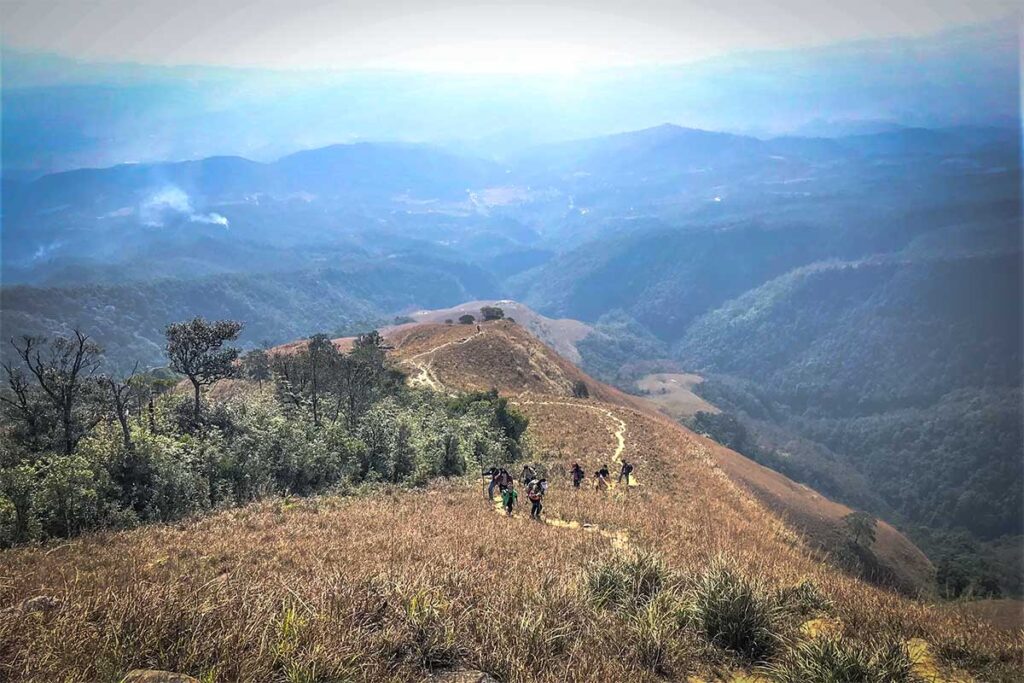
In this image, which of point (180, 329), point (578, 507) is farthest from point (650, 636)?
point (180, 329)

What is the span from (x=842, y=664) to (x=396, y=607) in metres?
4.56

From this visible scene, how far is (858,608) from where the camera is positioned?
7.95 m

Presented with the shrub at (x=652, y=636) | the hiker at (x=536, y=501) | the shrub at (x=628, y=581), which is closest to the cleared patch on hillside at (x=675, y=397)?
the hiker at (x=536, y=501)

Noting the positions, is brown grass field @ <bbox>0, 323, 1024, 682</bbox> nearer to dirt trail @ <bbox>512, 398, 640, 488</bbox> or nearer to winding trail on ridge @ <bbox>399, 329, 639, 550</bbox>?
winding trail on ridge @ <bbox>399, 329, 639, 550</bbox>

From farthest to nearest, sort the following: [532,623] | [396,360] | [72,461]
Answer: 1. [396,360]
2. [72,461]
3. [532,623]

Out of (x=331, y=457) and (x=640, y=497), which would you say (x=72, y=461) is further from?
(x=640, y=497)

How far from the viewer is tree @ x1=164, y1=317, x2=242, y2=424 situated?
25.6m

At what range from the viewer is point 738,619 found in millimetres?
6922

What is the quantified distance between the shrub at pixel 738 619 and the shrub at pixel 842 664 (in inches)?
22.1

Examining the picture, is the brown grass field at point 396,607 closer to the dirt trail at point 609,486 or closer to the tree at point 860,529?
the dirt trail at point 609,486

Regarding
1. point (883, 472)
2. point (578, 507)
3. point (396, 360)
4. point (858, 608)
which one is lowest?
point (883, 472)

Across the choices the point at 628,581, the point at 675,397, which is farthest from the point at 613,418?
the point at 675,397

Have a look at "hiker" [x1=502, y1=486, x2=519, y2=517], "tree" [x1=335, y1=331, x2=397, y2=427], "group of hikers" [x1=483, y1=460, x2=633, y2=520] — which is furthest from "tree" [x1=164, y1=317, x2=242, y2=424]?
"hiker" [x1=502, y1=486, x2=519, y2=517]

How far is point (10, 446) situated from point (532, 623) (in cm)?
1885
